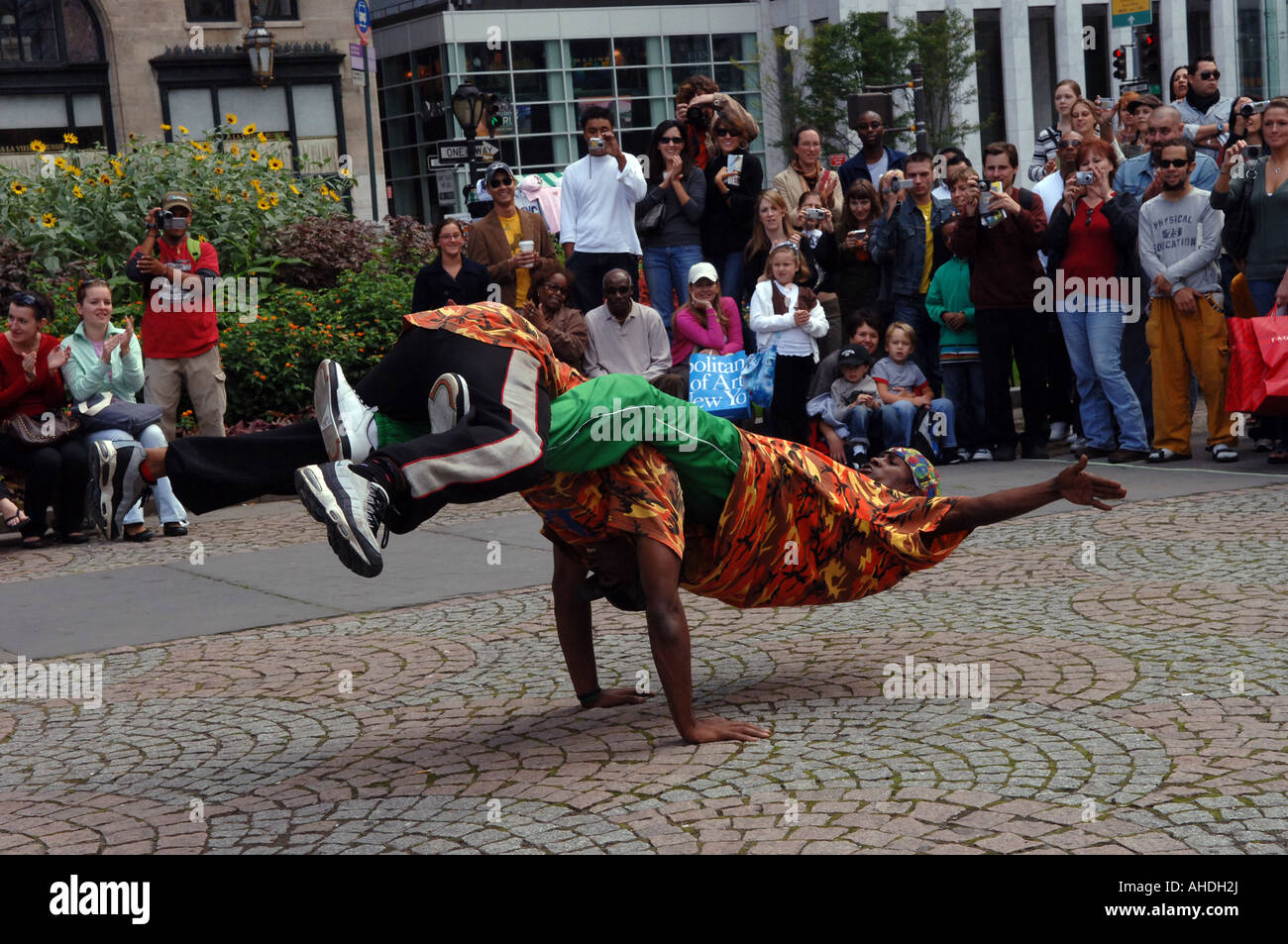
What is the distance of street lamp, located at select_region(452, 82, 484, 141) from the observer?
65.2ft

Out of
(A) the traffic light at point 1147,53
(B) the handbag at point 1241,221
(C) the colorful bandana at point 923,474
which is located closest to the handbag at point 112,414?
(C) the colorful bandana at point 923,474

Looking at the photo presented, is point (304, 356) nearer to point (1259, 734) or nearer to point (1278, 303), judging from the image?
point (1278, 303)

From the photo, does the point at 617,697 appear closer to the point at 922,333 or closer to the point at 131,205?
the point at 922,333

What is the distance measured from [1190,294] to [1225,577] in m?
4.15

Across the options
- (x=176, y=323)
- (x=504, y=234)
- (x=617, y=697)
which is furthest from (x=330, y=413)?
(x=504, y=234)

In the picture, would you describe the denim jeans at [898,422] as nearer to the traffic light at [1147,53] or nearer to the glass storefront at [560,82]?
the traffic light at [1147,53]

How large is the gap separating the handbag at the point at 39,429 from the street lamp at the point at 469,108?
33.0 ft

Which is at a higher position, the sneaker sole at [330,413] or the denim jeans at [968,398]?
the sneaker sole at [330,413]

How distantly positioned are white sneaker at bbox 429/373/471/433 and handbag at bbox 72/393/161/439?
696 centimetres

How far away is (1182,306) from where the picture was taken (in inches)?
425

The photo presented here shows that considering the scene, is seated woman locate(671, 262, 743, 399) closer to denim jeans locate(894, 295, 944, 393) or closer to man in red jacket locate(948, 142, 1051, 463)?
denim jeans locate(894, 295, 944, 393)

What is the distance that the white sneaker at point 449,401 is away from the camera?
4.39m
